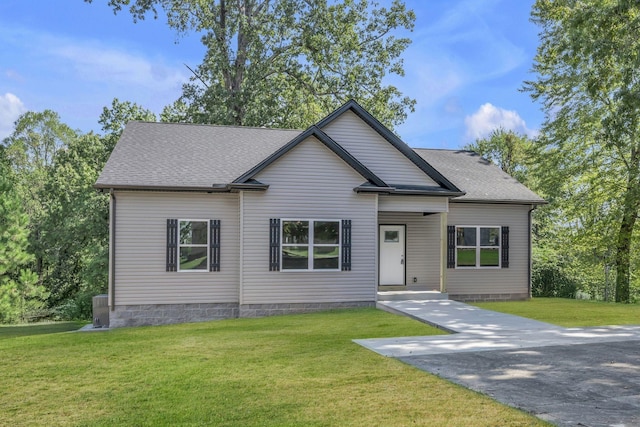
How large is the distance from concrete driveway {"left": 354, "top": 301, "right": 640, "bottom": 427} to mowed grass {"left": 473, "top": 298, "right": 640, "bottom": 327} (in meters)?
0.91

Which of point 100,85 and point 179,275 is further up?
point 100,85

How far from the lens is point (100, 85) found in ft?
90.5

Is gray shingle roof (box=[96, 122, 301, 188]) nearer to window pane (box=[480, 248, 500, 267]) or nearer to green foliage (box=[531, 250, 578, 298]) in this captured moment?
window pane (box=[480, 248, 500, 267])

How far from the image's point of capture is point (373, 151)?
14.5m

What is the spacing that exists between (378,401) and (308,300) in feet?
26.0

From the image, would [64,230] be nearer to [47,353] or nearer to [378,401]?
[47,353]

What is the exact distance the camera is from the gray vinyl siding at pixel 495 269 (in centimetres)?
1540

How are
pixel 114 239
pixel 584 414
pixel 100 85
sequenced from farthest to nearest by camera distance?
pixel 100 85 < pixel 114 239 < pixel 584 414

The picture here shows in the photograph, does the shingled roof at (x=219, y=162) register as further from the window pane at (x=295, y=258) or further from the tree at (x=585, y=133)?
the tree at (x=585, y=133)

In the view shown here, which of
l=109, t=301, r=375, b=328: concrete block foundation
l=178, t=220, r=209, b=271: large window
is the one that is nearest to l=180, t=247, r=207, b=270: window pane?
l=178, t=220, r=209, b=271: large window

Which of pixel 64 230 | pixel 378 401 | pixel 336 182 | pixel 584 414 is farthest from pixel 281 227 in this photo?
pixel 64 230

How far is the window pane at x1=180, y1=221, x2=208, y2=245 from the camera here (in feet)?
42.6

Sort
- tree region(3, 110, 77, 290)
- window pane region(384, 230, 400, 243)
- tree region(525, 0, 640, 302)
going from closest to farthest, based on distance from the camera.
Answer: window pane region(384, 230, 400, 243) < tree region(525, 0, 640, 302) < tree region(3, 110, 77, 290)

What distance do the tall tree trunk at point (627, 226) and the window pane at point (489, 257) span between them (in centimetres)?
688
